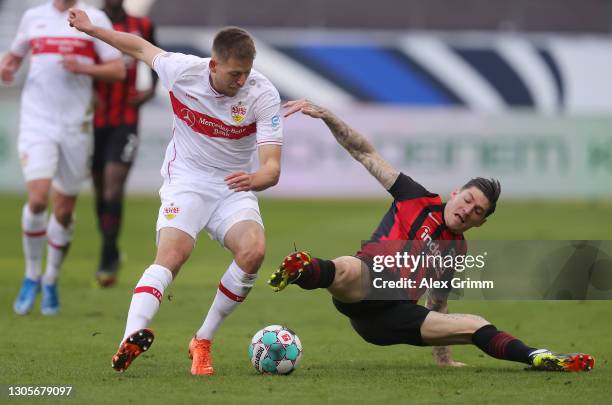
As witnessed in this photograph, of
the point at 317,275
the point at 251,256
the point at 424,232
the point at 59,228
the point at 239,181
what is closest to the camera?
the point at 239,181

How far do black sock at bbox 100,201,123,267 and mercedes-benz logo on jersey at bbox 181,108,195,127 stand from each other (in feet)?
13.8

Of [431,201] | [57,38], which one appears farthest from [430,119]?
[431,201]

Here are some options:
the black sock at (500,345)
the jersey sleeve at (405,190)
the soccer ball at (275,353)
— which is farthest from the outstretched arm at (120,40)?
the black sock at (500,345)

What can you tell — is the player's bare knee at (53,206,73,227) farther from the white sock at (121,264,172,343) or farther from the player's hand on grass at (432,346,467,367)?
the player's hand on grass at (432,346,467,367)

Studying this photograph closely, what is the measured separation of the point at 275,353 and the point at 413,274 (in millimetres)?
959

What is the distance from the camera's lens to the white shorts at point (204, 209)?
22.0 ft

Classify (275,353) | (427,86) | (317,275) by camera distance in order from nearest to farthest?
(317,275) < (275,353) < (427,86)

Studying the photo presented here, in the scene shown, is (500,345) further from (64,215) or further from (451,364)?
(64,215)

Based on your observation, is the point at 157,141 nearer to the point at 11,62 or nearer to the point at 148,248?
the point at 148,248

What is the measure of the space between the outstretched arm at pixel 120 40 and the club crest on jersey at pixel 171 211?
2.81 feet

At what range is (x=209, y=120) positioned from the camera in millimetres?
6793

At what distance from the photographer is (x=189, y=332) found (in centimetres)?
839

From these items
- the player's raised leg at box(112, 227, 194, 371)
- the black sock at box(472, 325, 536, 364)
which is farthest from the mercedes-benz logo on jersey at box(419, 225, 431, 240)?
the player's raised leg at box(112, 227, 194, 371)

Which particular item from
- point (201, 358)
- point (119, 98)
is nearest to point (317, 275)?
point (201, 358)
